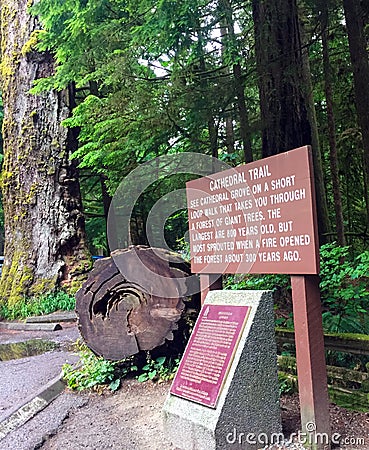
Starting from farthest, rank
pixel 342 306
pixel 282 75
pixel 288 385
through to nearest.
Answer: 1. pixel 282 75
2. pixel 342 306
3. pixel 288 385

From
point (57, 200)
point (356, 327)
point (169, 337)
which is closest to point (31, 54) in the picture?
Answer: point (57, 200)

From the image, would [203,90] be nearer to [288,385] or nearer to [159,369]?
[159,369]

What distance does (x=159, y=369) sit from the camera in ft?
16.8

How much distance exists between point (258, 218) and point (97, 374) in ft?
9.54

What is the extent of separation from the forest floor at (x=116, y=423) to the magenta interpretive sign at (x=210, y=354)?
486 millimetres

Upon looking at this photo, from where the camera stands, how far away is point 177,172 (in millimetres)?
8000

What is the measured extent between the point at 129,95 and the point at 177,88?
0.79 m

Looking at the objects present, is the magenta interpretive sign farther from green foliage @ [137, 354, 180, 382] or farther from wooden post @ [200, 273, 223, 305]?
green foliage @ [137, 354, 180, 382]

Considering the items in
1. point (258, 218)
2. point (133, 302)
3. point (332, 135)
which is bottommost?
point (133, 302)

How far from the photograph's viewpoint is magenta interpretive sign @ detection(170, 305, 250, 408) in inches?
132

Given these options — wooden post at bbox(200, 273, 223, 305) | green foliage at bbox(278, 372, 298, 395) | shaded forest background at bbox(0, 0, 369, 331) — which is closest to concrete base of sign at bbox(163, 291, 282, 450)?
wooden post at bbox(200, 273, 223, 305)

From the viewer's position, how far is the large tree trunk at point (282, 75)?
6.37 m

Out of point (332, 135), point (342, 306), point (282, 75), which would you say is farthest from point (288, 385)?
point (332, 135)

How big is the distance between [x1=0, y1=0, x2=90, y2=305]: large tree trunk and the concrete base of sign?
28.1 ft
